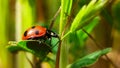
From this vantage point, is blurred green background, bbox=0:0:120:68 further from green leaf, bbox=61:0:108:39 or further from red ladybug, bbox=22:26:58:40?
green leaf, bbox=61:0:108:39

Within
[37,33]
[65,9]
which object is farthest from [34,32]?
[65,9]

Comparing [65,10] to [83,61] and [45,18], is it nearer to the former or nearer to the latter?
[83,61]

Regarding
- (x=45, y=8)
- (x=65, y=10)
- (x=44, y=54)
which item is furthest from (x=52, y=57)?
(x=45, y=8)

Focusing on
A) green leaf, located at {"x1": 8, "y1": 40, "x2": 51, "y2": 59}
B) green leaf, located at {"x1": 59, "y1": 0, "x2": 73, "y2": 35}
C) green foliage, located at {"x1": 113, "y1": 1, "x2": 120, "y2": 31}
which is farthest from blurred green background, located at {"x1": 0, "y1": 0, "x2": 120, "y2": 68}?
green leaf, located at {"x1": 59, "y1": 0, "x2": 73, "y2": 35}

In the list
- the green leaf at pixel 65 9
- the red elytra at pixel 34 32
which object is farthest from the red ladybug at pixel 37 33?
the green leaf at pixel 65 9

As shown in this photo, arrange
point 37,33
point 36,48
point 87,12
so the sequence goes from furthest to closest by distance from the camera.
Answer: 1. point 37,33
2. point 36,48
3. point 87,12

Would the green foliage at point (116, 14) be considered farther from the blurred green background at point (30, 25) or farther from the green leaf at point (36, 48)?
the green leaf at point (36, 48)

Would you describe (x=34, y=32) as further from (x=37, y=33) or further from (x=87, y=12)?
(x=87, y=12)
